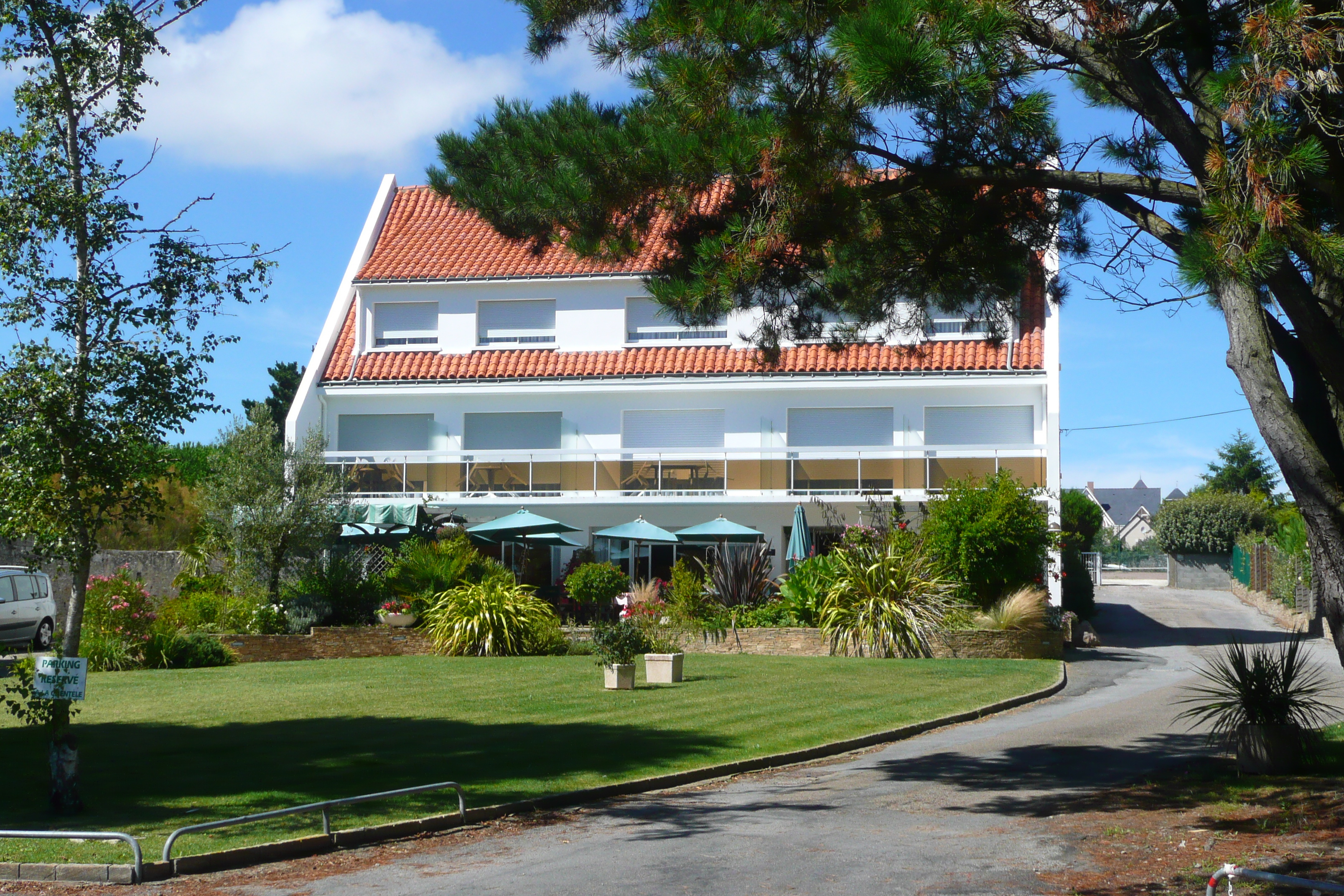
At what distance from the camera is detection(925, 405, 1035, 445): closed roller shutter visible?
29656mm

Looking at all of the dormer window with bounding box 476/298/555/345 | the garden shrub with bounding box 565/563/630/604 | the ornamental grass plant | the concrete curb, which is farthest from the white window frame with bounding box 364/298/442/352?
the concrete curb

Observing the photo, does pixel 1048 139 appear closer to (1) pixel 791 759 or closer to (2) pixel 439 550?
(1) pixel 791 759

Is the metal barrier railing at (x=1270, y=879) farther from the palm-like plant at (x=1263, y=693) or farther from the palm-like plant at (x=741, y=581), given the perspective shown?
the palm-like plant at (x=741, y=581)

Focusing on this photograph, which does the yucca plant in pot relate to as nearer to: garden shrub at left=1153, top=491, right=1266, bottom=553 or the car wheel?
the car wheel

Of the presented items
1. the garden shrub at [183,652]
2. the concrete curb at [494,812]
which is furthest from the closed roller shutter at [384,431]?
the concrete curb at [494,812]

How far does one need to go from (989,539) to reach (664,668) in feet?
27.1

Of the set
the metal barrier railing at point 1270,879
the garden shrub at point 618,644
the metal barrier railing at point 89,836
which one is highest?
the garden shrub at point 618,644

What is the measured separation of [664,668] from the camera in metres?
18.1

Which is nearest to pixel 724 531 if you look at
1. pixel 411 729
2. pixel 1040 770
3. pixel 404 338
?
pixel 404 338

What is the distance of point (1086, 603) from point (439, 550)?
17.9 meters

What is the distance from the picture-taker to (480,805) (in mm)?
9727

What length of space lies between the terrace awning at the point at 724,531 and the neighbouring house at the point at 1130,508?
7647 centimetres

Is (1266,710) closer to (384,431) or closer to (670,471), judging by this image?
(670,471)

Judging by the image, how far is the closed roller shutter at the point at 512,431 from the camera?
32281 mm
